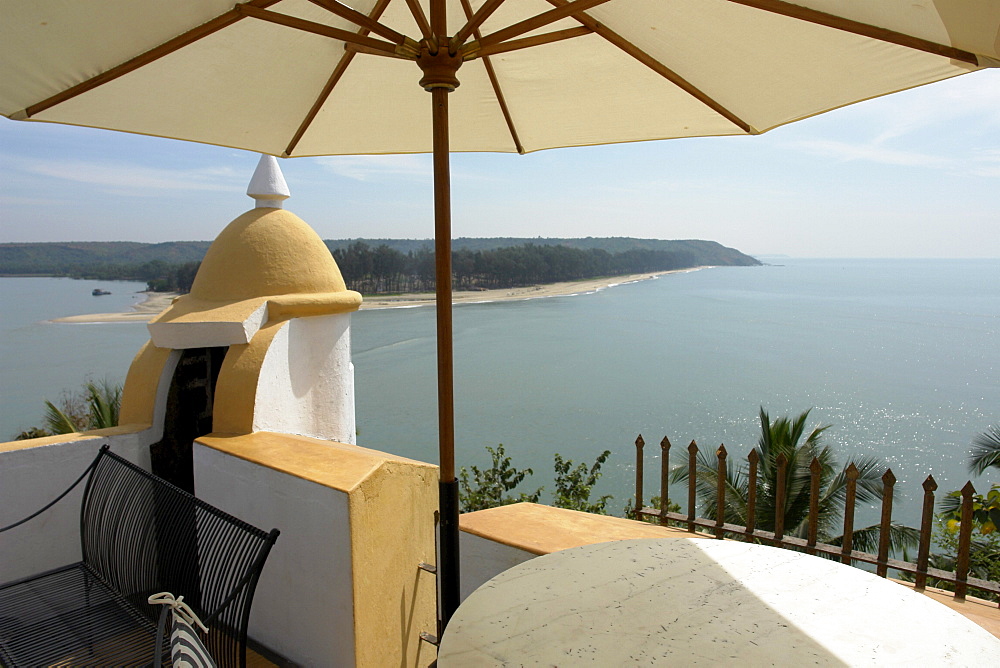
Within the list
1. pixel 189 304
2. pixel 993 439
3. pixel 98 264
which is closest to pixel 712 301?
pixel 98 264

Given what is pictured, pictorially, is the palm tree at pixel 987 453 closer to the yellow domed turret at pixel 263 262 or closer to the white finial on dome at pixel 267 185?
the yellow domed turret at pixel 263 262

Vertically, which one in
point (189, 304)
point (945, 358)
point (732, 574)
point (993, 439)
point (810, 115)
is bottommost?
point (945, 358)

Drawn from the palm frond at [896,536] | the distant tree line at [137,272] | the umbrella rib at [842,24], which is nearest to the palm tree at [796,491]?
the palm frond at [896,536]

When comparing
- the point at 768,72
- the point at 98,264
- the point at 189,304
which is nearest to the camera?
the point at 768,72

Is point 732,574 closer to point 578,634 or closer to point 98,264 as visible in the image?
point 578,634

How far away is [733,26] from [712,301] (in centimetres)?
8877

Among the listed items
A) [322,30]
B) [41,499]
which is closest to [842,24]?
[322,30]

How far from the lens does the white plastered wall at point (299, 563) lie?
7.82ft

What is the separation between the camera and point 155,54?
1.99 metres

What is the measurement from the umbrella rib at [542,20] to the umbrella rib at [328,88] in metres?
0.52

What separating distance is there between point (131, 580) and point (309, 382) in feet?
6.14

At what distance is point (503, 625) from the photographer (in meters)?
1.46

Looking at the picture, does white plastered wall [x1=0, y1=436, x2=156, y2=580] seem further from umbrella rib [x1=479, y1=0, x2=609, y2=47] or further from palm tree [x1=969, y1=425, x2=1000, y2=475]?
palm tree [x1=969, y1=425, x2=1000, y2=475]

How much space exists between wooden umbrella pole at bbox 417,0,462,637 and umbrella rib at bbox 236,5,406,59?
82mm
